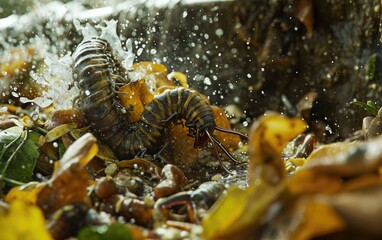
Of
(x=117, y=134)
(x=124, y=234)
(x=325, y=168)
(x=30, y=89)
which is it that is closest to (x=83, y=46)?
(x=117, y=134)

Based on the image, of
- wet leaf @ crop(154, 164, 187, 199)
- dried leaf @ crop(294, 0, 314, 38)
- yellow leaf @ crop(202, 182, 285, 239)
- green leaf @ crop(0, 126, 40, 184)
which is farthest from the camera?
dried leaf @ crop(294, 0, 314, 38)

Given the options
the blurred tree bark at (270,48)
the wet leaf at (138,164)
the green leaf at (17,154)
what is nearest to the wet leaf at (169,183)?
the wet leaf at (138,164)

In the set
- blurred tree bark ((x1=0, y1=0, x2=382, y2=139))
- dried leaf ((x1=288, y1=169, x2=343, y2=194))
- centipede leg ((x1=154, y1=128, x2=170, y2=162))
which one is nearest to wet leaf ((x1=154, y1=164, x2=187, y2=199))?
centipede leg ((x1=154, y1=128, x2=170, y2=162))

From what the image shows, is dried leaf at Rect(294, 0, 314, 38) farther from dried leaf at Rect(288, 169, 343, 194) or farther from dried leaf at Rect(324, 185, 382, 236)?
dried leaf at Rect(324, 185, 382, 236)

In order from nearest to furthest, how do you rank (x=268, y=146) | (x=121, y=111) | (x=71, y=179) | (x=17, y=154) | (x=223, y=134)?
(x=268, y=146) → (x=71, y=179) → (x=17, y=154) → (x=121, y=111) → (x=223, y=134)

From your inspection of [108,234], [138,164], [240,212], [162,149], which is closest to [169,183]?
[138,164]

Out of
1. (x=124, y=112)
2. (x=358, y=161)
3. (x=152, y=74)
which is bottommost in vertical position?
(x=358, y=161)

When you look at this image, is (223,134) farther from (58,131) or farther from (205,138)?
(58,131)
